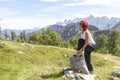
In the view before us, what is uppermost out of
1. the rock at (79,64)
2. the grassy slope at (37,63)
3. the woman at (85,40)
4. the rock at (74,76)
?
the woman at (85,40)

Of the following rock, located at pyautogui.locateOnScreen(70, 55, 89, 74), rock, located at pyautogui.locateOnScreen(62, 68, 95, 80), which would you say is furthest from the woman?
rock, located at pyautogui.locateOnScreen(62, 68, 95, 80)

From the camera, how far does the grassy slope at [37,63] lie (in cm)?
1691

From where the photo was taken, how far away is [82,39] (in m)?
16.0

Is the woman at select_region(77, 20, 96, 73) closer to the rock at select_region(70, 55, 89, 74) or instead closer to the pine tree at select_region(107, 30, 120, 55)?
the rock at select_region(70, 55, 89, 74)

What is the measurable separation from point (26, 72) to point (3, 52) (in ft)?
71.4

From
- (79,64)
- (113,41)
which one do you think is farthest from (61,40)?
(79,64)

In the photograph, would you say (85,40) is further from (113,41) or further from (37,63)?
(113,41)

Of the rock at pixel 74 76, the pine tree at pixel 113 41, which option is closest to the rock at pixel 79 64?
the rock at pixel 74 76

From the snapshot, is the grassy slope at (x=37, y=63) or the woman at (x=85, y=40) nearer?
the woman at (x=85, y=40)

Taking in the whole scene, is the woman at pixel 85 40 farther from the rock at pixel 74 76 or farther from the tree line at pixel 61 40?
the tree line at pixel 61 40

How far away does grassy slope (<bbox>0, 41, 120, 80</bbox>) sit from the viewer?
1691cm

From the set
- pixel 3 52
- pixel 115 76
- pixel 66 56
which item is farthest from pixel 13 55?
pixel 115 76

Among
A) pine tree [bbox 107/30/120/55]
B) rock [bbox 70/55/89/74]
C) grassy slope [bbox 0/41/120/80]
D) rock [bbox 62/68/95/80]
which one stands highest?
rock [bbox 70/55/89/74]

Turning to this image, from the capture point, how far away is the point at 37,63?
133ft
